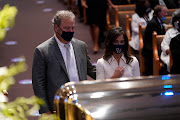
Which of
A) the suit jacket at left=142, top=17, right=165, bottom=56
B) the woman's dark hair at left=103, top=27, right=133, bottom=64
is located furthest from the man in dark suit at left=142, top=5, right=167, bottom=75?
the woman's dark hair at left=103, top=27, right=133, bottom=64

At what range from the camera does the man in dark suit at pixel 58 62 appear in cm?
307

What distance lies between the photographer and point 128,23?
724 centimetres

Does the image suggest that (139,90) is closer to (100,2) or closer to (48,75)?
(48,75)

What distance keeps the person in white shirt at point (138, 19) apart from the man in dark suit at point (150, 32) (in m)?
0.55

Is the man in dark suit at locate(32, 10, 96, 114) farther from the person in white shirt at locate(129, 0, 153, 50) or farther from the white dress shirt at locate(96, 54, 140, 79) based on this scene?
the person in white shirt at locate(129, 0, 153, 50)

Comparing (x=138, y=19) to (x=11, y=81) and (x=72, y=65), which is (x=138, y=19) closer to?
(x=72, y=65)

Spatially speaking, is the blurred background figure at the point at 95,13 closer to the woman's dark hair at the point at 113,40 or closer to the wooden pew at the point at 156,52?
the wooden pew at the point at 156,52

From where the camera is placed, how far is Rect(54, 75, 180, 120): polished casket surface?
0.65m

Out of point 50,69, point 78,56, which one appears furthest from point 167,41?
point 50,69

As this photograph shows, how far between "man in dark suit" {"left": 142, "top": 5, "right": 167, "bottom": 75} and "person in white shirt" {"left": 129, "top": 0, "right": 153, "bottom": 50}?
1.80 ft

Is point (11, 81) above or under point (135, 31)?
above

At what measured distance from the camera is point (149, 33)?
6.36 metres

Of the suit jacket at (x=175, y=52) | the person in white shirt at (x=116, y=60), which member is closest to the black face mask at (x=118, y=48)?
the person in white shirt at (x=116, y=60)

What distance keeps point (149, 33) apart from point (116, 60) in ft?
10.1
